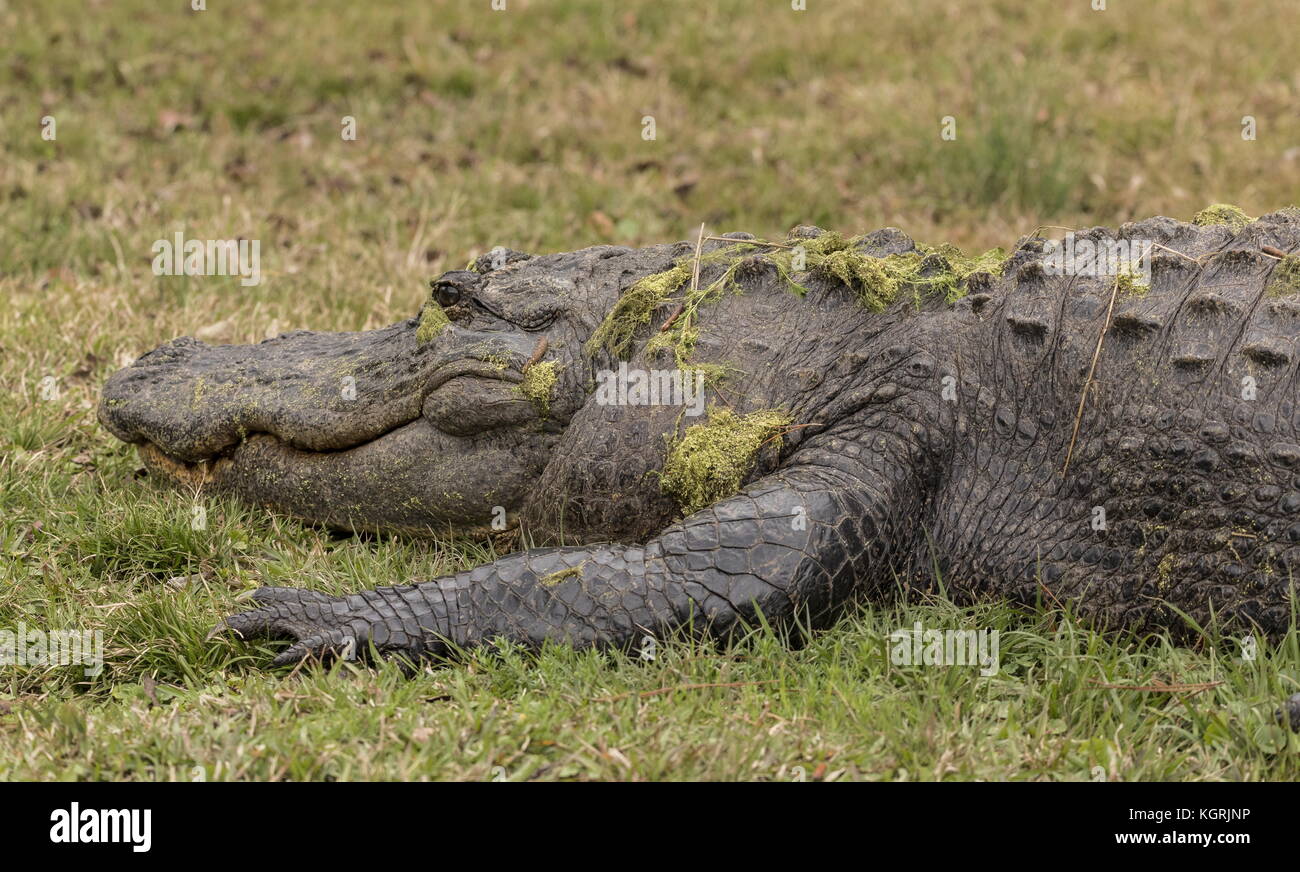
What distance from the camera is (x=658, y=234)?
7195mm

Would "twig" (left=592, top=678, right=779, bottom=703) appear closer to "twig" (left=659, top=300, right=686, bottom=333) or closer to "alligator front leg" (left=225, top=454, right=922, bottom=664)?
"alligator front leg" (left=225, top=454, right=922, bottom=664)

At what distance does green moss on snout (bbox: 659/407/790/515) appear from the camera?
3.63 meters

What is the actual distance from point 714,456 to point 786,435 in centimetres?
22

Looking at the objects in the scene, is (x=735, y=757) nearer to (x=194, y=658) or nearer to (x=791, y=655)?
(x=791, y=655)

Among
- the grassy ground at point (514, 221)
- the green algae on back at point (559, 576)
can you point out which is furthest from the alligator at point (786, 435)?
the grassy ground at point (514, 221)

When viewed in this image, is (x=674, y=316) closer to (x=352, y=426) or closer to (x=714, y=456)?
(x=714, y=456)

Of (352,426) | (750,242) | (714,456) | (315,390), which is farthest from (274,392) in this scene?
(750,242)

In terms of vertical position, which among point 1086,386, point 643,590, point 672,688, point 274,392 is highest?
point 1086,386

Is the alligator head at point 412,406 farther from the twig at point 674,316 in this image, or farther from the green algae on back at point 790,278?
the twig at point 674,316

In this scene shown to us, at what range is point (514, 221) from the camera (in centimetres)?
724

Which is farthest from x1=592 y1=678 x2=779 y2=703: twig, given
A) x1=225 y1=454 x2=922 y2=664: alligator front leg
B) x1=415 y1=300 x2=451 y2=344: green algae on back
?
x1=415 y1=300 x2=451 y2=344: green algae on back

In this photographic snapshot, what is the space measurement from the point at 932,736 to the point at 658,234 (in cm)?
474

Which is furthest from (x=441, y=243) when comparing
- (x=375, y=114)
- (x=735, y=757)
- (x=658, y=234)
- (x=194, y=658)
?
(x=735, y=757)

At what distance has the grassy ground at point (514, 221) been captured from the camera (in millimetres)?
2891
